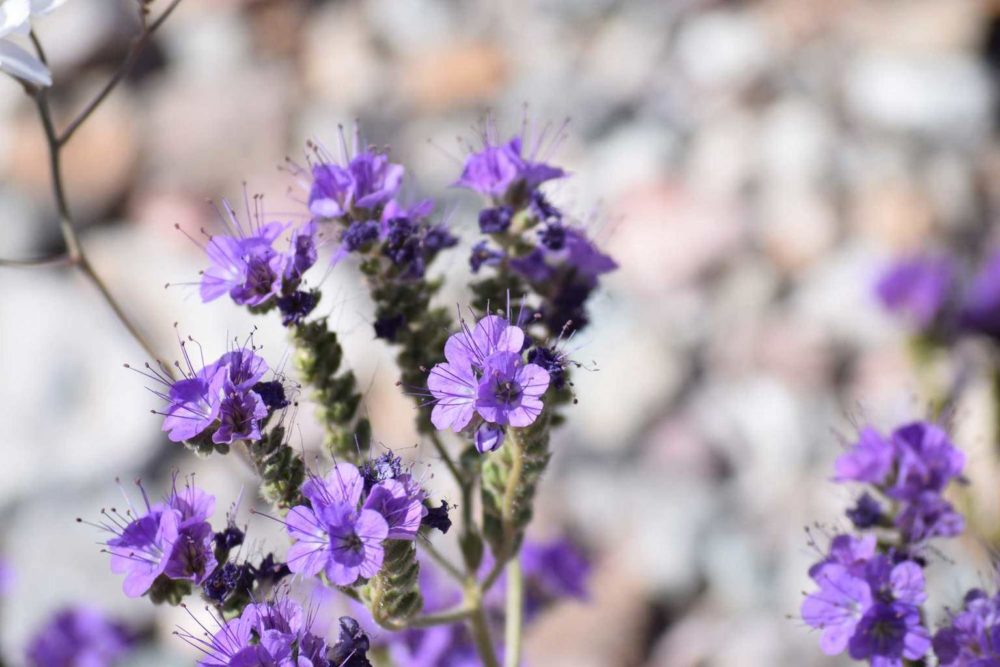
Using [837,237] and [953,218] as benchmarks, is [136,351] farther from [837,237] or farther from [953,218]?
[953,218]

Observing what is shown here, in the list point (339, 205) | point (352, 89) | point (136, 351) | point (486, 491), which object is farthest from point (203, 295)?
point (352, 89)

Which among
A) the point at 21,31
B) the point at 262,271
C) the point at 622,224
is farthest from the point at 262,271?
the point at 622,224

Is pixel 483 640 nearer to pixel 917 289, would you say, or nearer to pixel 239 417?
pixel 239 417

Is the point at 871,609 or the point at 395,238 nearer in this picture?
the point at 871,609

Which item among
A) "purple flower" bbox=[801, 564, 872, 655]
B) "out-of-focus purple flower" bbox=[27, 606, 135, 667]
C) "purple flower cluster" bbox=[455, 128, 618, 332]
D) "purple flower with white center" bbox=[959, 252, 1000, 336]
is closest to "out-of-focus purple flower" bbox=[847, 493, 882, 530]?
"purple flower" bbox=[801, 564, 872, 655]

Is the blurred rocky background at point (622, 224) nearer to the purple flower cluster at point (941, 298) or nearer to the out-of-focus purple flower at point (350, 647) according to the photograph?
the purple flower cluster at point (941, 298)
